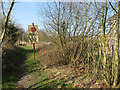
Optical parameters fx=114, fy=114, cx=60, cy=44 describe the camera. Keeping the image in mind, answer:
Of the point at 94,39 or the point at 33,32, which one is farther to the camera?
the point at 33,32

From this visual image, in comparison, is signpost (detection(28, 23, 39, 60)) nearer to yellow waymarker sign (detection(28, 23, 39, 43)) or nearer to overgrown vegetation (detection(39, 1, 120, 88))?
yellow waymarker sign (detection(28, 23, 39, 43))

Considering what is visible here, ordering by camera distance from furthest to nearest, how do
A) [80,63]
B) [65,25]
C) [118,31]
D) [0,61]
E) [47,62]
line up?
[47,62]
[65,25]
[80,63]
[0,61]
[118,31]

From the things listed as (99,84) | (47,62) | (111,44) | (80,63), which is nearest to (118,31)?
(111,44)

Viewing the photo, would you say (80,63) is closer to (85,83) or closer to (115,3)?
(85,83)

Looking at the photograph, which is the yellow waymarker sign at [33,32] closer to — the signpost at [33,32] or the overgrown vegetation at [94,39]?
the signpost at [33,32]

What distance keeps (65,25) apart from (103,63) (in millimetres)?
4280

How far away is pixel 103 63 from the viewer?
4016 millimetres

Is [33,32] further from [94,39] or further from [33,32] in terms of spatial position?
[94,39]

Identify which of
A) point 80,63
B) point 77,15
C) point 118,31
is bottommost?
point 80,63

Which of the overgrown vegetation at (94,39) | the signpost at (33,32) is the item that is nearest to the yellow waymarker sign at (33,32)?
the signpost at (33,32)

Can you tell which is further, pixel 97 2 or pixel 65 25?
pixel 65 25

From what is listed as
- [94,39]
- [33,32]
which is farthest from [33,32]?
[94,39]

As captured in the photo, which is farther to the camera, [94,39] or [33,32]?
[33,32]

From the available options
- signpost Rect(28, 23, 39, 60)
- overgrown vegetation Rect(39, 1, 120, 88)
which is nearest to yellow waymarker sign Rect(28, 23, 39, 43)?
signpost Rect(28, 23, 39, 60)
